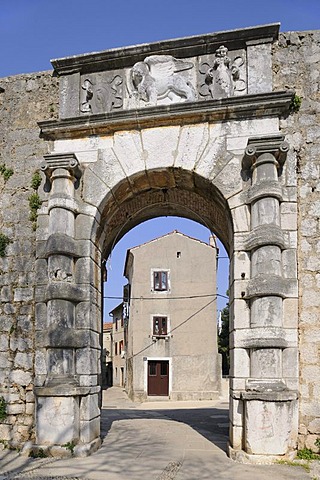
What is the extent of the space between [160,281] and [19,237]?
51.8ft

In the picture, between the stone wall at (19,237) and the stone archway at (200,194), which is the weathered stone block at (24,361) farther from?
the stone archway at (200,194)

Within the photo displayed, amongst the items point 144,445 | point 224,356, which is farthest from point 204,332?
point 144,445

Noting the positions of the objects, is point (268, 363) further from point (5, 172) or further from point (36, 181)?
point (5, 172)

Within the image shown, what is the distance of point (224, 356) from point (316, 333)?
25994 millimetres

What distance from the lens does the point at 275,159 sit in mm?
6344

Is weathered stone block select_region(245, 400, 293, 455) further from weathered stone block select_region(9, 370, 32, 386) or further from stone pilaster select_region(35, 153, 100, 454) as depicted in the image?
weathered stone block select_region(9, 370, 32, 386)

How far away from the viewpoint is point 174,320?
2202 cm

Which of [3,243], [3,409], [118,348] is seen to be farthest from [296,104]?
[118,348]

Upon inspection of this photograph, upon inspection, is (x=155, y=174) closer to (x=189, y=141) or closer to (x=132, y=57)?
(x=189, y=141)

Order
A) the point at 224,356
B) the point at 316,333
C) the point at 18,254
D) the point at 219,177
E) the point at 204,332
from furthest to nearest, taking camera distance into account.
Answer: the point at 224,356, the point at 204,332, the point at 18,254, the point at 219,177, the point at 316,333

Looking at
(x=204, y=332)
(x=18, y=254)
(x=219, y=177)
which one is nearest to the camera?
(x=219, y=177)

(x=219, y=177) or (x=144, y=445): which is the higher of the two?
(x=219, y=177)

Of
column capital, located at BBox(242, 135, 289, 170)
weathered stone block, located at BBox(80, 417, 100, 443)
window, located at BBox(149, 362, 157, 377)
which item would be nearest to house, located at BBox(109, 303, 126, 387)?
window, located at BBox(149, 362, 157, 377)

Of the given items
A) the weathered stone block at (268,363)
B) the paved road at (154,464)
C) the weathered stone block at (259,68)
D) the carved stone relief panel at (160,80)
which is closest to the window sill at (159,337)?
the paved road at (154,464)
